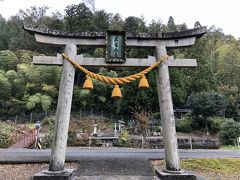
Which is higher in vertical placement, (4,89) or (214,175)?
(4,89)

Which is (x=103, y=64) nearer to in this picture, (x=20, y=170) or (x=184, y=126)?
(x=20, y=170)

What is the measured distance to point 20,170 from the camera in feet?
31.0

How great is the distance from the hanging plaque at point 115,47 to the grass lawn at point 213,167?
3.89 metres

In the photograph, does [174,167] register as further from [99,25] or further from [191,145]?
[99,25]

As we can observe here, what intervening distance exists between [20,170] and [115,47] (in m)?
5.00

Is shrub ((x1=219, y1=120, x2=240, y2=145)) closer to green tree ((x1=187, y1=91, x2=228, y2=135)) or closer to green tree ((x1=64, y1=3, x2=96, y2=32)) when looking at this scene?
green tree ((x1=187, y1=91, x2=228, y2=135))

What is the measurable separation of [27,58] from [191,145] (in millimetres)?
33931

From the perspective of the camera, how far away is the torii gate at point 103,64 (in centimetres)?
806

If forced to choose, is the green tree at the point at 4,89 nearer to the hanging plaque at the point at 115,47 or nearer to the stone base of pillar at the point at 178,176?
the hanging plaque at the point at 115,47

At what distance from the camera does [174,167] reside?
26.7 ft

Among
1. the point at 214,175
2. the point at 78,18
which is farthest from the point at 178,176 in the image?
the point at 78,18

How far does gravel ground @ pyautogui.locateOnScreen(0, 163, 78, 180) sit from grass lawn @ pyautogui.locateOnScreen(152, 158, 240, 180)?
3889mm

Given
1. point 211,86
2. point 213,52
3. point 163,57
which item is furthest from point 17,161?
point 213,52

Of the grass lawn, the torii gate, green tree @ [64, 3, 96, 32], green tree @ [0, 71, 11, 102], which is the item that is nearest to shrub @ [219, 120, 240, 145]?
the grass lawn
